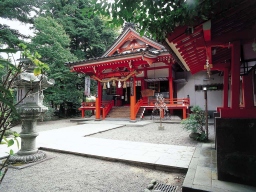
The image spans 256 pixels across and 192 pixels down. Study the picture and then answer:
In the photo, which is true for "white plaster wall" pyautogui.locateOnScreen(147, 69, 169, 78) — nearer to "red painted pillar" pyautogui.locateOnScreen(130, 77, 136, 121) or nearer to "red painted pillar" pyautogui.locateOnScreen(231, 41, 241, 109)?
"red painted pillar" pyautogui.locateOnScreen(130, 77, 136, 121)

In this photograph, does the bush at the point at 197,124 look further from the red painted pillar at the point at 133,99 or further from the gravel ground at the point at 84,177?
the red painted pillar at the point at 133,99

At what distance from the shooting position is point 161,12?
2086 mm

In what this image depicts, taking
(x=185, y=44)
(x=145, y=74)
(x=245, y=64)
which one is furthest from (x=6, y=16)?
(x=245, y=64)

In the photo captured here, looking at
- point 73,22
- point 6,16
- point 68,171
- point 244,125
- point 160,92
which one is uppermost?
point 73,22

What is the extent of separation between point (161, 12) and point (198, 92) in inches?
476

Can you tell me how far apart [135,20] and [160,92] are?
1140 centimetres

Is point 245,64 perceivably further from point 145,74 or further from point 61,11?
point 61,11

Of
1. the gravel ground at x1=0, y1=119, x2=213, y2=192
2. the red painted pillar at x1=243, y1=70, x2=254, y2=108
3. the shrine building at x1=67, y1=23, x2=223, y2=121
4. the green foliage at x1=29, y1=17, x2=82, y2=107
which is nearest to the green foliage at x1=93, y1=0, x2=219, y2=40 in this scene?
the red painted pillar at x1=243, y1=70, x2=254, y2=108

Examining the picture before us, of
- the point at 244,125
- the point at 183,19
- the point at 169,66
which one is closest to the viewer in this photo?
the point at 183,19

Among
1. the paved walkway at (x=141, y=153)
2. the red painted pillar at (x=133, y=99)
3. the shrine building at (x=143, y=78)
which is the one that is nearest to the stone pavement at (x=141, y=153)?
the paved walkway at (x=141, y=153)

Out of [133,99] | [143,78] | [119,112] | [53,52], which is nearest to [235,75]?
[133,99]

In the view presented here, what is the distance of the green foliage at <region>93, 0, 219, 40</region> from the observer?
1.88m

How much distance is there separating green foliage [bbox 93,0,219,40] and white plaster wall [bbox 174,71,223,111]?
11657 mm

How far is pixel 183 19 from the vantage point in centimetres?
199
